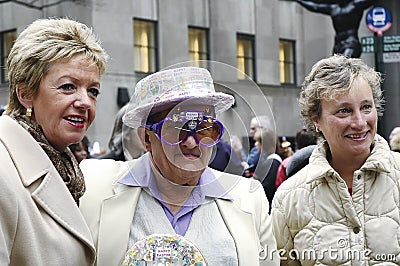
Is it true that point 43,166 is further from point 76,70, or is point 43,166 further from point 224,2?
point 224,2

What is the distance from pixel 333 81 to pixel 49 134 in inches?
58.8

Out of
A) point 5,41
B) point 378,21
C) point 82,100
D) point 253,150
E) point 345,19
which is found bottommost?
point 253,150

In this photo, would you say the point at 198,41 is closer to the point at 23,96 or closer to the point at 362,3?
the point at 362,3

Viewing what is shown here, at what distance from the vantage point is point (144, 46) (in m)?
17.0

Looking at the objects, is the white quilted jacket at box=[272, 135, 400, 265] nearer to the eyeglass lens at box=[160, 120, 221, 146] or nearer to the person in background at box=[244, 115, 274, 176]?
the person in background at box=[244, 115, 274, 176]

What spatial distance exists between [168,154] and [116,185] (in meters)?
0.37

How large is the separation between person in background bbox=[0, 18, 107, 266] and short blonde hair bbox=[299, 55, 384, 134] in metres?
1.22

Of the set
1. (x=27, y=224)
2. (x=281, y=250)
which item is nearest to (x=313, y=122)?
(x=281, y=250)

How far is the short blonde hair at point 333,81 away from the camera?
135 inches

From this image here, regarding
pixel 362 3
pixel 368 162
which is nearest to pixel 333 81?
pixel 368 162

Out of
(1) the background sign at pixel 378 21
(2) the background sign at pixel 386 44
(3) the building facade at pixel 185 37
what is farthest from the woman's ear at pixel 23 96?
(3) the building facade at pixel 185 37

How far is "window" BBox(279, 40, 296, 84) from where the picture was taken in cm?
2016

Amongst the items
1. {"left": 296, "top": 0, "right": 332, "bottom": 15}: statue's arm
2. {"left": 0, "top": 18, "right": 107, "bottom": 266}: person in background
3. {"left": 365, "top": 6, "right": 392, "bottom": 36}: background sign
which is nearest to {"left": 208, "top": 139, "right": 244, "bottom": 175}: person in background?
{"left": 0, "top": 18, "right": 107, "bottom": 266}: person in background

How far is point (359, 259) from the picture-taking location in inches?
134
